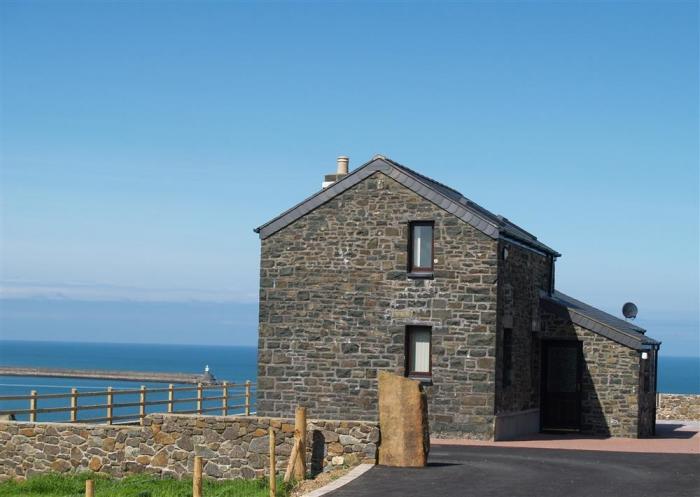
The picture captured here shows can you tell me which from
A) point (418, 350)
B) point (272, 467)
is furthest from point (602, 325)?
point (272, 467)

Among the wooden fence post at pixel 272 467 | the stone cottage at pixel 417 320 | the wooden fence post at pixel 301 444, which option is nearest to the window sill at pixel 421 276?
the stone cottage at pixel 417 320

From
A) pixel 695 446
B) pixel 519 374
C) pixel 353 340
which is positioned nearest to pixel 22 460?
pixel 353 340

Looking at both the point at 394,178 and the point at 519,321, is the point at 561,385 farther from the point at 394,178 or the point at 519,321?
the point at 394,178

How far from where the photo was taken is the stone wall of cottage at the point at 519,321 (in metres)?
27.6

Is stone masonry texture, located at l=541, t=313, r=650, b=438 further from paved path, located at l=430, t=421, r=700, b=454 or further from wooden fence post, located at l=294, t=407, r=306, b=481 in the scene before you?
wooden fence post, located at l=294, t=407, r=306, b=481

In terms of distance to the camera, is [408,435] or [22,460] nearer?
[408,435]

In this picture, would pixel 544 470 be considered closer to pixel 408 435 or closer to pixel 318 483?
pixel 408 435

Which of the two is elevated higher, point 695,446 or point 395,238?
point 395,238

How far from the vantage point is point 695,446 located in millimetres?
27203

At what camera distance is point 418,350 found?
27.8 meters

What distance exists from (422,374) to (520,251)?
14.4 feet

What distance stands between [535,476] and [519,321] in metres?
9.62

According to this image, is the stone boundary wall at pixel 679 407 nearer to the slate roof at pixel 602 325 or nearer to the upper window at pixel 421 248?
the slate roof at pixel 602 325

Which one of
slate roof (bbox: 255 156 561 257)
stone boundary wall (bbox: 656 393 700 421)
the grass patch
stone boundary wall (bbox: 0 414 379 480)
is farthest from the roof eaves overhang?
stone boundary wall (bbox: 656 393 700 421)
